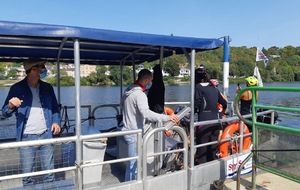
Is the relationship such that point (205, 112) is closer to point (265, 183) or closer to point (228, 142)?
point (228, 142)

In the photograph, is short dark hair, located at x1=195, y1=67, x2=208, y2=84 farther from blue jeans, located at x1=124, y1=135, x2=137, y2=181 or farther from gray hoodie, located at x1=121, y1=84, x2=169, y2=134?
blue jeans, located at x1=124, y1=135, x2=137, y2=181

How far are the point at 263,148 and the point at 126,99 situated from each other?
1840 millimetres

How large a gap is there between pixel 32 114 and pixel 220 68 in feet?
52.2

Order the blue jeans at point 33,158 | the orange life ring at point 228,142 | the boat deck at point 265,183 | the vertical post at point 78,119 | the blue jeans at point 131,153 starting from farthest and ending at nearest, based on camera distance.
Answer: the orange life ring at point 228,142 → the boat deck at point 265,183 → the blue jeans at point 131,153 → the blue jeans at point 33,158 → the vertical post at point 78,119

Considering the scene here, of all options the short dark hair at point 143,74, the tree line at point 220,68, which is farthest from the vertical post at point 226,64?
the short dark hair at point 143,74

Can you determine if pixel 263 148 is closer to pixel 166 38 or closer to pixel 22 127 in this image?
pixel 166 38

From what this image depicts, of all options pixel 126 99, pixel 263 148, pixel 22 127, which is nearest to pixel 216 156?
pixel 263 148

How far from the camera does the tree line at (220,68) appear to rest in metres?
6.33

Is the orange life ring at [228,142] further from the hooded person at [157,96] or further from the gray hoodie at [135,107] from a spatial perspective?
the gray hoodie at [135,107]

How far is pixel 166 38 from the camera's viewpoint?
343 cm

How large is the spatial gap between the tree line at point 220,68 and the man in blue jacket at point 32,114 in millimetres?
945

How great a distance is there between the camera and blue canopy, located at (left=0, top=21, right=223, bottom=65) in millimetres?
2695

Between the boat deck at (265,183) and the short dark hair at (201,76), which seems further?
the short dark hair at (201,76)

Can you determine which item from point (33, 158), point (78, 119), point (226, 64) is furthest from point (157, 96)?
point (226, 64)
